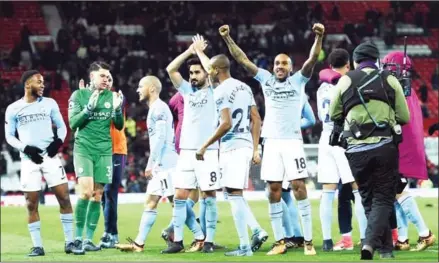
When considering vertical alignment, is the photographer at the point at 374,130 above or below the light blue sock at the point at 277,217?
above

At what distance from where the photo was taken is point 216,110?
1420 cm

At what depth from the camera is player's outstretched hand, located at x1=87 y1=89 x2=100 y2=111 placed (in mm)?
14648

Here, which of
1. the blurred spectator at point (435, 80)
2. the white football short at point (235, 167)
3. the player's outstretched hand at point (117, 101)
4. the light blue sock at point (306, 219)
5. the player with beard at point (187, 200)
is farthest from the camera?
the blurred spectator at point (435, 80)

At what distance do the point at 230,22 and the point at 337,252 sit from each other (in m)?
27.7

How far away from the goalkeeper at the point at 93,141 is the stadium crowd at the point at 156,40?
18.6 m

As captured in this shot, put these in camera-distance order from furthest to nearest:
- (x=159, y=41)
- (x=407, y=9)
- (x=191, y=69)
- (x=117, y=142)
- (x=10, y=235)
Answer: (x=407, y=9)
(x=159, y=41)
(x=10, y=235)
(x=117, y=142)
(x=191, y=69)

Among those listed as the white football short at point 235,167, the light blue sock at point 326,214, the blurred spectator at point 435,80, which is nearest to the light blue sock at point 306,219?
the light blue sock at point 326,214

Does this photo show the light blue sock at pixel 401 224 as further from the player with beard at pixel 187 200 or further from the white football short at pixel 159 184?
the white football short at pixel 159 184

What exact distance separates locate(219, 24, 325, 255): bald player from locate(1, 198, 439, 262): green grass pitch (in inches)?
19.3

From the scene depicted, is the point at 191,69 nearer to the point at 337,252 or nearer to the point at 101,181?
the point at 101,181

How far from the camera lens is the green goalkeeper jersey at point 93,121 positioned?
14844mm

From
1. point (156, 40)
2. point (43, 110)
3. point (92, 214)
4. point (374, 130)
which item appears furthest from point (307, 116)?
point (156, 40)

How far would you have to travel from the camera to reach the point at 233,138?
13.8 m

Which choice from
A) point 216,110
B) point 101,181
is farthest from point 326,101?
point 101,181
